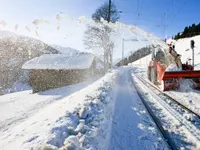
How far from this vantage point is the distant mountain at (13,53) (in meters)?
48.4

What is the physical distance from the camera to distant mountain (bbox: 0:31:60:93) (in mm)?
48422

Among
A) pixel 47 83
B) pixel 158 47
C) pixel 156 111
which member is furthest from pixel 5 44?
pixel 156 111

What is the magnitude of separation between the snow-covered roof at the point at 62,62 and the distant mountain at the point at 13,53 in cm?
1792

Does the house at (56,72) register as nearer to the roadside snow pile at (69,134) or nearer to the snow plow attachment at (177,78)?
the snow plow attachment at (177,78)

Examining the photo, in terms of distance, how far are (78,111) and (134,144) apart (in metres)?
2.13

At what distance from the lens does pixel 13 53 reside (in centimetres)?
5500

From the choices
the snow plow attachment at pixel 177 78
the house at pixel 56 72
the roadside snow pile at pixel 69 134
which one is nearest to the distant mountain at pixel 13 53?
the house at pixel 56 72

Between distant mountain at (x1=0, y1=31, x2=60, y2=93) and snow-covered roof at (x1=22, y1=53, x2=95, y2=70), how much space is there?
17915 millimetres

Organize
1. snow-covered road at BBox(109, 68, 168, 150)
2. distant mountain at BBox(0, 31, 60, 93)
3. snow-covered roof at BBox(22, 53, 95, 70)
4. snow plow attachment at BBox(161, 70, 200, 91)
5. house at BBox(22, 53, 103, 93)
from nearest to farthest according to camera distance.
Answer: snow-covered road at BBox(109, 68, 168, 150), snow plow attachment at BBox(161, 70, 200, 91), house at BBox(22, 53, 103, 93), snow-covered roof at BBox(22, 53, 95, 70), distant mountain at BBox(0, 31, 60, 93)

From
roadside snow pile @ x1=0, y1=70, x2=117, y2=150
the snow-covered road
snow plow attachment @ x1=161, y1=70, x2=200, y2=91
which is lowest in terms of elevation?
the snow-covered road

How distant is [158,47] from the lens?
18.5 meters

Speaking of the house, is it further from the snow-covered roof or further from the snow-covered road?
the snow-covered road

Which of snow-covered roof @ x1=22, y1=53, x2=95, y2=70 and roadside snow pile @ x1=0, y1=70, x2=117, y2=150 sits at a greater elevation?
snow-covered roof @ x1=22, y1=53, x2=95, y2=70

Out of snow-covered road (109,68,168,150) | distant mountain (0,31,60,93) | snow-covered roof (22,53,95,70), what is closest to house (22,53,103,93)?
snow-covered roof (22,53,95,70)
